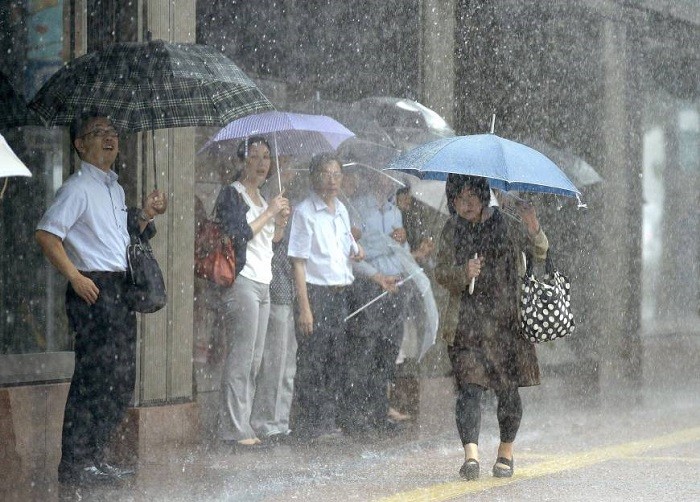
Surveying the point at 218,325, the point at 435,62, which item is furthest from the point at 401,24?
the point at 218,325

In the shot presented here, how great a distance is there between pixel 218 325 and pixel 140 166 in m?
1.58

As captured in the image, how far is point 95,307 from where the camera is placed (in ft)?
20.4

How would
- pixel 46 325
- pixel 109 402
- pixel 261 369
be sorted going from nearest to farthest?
pixel 109 402 → pixel 46 325 → pixel 261 369

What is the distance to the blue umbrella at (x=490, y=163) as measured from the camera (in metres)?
6.61

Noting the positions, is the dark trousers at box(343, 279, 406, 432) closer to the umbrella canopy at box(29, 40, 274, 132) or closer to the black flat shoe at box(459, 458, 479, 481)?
the black flat shoe at box(459, 458, 479, 481)

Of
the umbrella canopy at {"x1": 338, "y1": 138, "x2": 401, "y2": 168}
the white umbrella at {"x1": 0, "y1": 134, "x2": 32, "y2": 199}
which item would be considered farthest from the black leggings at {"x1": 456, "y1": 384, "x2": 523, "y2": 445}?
the white umbrella at {"x1": 0, "y1": 134, "x2": 32, "y2": 199}

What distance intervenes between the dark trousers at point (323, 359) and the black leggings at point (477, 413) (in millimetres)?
1694

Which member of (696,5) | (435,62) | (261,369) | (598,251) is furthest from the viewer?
(696,5)

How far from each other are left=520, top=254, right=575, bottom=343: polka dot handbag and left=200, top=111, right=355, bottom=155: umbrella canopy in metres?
1.99

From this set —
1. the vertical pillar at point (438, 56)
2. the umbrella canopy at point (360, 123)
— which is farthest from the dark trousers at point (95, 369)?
the vertical pillar at point (438, 56)

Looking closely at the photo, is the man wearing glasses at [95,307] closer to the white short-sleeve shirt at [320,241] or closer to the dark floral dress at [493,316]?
the dark floral dress at [493,316]

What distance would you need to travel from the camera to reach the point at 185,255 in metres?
7.68

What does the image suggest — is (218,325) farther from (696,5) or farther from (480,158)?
(696,5)

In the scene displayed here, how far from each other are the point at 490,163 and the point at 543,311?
2.78 feet
